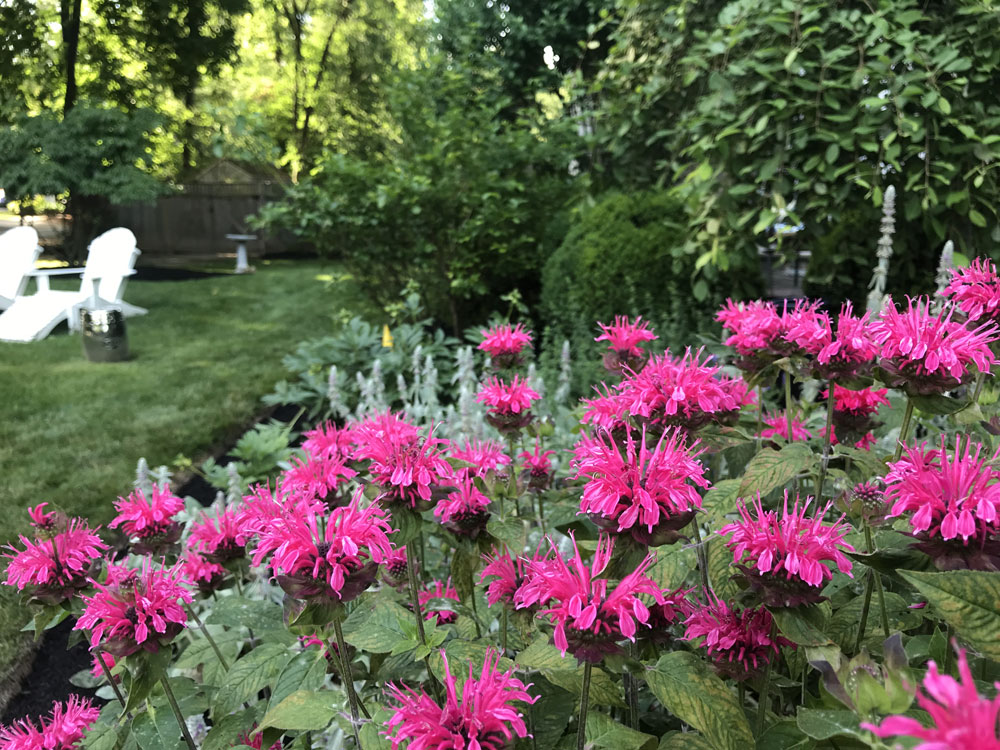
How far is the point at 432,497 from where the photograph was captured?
2.97 feet

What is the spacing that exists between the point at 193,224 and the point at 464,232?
10.5 metres

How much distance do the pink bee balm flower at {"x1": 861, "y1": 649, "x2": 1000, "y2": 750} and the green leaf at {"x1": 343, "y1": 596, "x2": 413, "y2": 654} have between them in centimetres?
64

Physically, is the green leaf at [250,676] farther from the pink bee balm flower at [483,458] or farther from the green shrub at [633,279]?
the green shrub at [633,279]

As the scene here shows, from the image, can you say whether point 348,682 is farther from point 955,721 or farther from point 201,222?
point 201,222

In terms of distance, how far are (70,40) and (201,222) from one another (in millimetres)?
5298

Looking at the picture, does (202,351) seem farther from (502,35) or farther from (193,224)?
(193,224)

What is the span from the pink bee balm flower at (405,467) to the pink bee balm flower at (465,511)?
0.06 m

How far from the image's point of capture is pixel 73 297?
20.5 feet

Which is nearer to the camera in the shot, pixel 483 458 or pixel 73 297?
pixel 483 458

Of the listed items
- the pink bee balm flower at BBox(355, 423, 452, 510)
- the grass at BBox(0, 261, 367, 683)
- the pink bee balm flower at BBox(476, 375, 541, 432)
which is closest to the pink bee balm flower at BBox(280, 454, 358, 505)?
the pink bee balm flower at BBox(355, 423, 452, 510)

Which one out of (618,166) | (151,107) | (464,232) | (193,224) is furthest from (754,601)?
(193,224)

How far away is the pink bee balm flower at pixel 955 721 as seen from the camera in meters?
0.32

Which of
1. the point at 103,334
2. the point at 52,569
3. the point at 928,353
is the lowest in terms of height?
the point at 103,334

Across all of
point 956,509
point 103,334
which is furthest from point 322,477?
point 103,334
